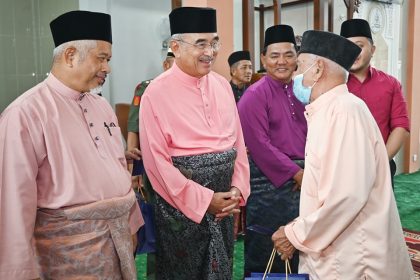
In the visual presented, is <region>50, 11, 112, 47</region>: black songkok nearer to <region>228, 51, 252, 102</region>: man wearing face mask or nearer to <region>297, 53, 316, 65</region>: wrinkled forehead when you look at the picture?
<region>297, 53, 316, 65</region>: wrinkled forehead

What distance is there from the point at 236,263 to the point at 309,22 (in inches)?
172

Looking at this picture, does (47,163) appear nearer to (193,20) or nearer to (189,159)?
(189,159)

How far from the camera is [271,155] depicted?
8.08ft

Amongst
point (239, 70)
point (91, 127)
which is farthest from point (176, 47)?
point (239, 70)

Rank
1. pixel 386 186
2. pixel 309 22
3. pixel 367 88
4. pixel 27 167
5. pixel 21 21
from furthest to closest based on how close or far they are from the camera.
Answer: pixel 309 22
pixel 21 21
pixel 367 88
pixel 386 186
pixel 27 167

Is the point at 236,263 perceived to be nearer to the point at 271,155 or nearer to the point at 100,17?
the point at 271,155

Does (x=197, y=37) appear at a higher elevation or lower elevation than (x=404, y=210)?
higher

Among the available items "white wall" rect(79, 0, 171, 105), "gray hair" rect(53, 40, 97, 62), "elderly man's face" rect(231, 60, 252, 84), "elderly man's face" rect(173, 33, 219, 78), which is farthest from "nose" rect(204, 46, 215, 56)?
"white wall" rect(79, 0, 171, 105)

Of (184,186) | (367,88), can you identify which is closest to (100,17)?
(184,186)

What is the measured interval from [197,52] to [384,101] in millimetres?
1468

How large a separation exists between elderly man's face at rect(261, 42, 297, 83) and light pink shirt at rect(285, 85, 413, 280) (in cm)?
93

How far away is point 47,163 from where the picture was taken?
4.91 ft

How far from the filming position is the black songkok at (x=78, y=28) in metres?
1.61

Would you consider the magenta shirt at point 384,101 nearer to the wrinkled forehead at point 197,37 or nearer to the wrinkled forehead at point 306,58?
the wrinkled forehead at point 306,58
